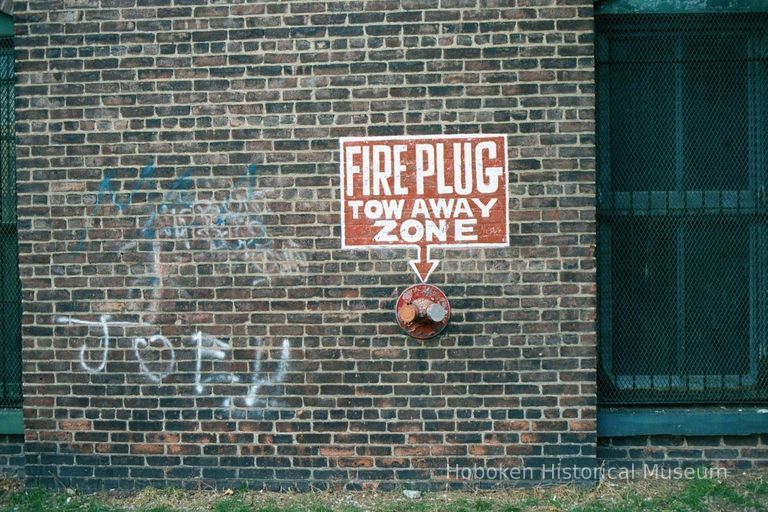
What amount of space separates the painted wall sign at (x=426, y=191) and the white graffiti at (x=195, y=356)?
39.5 inches

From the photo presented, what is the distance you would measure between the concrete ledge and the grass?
301 millimetres

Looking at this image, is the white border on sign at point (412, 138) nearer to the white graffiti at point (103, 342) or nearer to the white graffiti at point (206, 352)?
the white graffiti at point (206, 352)

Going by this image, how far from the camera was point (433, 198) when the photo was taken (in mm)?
4324

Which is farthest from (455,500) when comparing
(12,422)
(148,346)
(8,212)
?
(8,212)

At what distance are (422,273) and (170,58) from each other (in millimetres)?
2129

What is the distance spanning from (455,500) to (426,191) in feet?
6.33

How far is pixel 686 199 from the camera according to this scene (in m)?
4.49

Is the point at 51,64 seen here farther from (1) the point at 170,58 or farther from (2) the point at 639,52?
(2) the point at 639,52

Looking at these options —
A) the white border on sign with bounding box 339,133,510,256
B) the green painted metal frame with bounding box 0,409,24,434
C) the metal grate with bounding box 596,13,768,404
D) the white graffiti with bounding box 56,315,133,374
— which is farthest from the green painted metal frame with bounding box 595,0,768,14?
the green painted metal frame with bounding box 0,409,24,434

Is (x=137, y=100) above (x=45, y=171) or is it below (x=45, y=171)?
above

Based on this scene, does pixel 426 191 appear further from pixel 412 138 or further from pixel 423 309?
pixel 423 309

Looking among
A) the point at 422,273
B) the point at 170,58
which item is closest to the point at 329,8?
the point at 170,58

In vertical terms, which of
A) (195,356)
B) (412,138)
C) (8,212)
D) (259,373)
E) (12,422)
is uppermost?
(412,138)

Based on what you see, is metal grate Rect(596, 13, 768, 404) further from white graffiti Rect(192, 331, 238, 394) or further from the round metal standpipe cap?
white graffiti Rect(192, 331, 238, 394)
